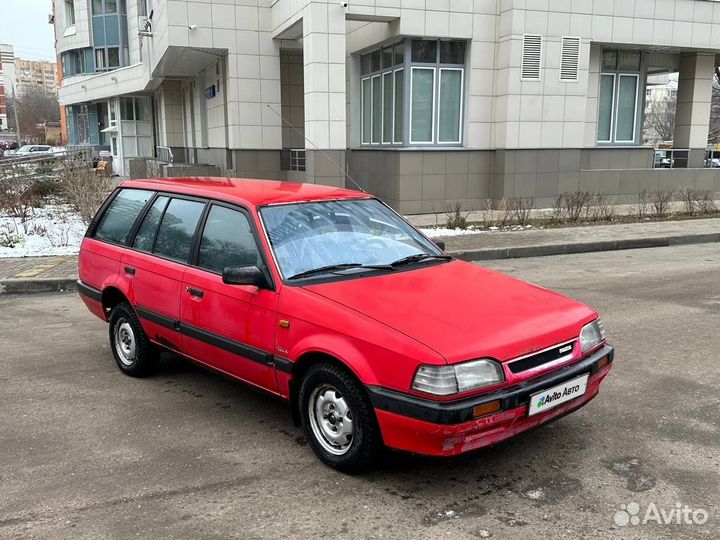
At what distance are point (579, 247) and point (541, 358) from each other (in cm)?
896

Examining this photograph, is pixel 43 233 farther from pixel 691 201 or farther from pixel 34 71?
pixel 34 71

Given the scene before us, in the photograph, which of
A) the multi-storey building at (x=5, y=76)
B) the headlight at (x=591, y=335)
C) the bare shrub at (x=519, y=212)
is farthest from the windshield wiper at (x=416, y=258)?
the multi-storey building at (x=5, y=76)

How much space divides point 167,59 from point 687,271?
700 inches

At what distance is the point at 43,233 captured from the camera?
12.5 metres

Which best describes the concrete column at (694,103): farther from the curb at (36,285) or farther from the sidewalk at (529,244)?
the curb at (36,285)

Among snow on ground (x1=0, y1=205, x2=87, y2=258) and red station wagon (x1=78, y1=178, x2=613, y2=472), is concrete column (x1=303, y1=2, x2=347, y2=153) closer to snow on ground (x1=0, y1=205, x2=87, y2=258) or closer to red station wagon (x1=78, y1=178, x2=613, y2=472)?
snow on ground (x1=0, y1=205, x2=87, y2=258)

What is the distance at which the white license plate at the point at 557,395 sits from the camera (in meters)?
3.47

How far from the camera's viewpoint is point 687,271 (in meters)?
9.84

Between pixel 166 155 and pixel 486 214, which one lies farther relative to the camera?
pixel 166 155

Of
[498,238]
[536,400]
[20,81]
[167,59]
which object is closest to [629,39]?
[498,238]

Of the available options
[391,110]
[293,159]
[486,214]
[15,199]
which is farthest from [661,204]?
[15,199]

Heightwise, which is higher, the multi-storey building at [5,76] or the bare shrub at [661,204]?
the multi-storey building at [5,76]

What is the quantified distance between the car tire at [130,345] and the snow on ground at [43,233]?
6497mm

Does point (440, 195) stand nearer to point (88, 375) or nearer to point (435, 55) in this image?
point (435, 55)
